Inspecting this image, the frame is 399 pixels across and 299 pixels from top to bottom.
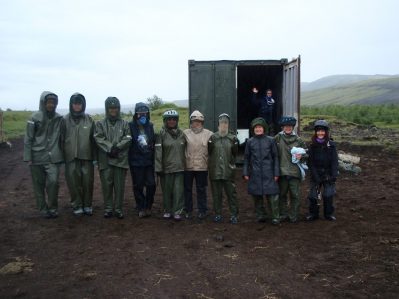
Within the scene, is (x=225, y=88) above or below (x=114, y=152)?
above

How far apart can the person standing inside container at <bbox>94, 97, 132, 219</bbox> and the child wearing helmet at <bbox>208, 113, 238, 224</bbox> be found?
1.31m

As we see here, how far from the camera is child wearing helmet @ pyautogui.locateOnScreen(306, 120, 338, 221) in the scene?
6.82 meters

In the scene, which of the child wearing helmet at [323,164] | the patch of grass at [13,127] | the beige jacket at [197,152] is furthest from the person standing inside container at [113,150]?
the patch of grass at [13,127]

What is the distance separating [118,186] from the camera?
23.6ft

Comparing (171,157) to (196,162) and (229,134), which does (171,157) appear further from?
(229,134)

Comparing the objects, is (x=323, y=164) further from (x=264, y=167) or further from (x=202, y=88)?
(x=202, y=88)

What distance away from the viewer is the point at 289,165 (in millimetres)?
6840

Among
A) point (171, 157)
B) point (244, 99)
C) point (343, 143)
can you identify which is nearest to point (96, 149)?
point (171, 157)

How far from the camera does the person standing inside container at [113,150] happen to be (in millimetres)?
6992

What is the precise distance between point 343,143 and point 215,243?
12684 millimetres

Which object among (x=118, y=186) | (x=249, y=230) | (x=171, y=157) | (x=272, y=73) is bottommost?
(x=249, y=230)

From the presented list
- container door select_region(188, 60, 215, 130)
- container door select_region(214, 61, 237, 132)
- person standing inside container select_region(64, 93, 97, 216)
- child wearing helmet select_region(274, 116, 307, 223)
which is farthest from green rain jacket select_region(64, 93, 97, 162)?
container door select_region(214, 61, 237, 132)

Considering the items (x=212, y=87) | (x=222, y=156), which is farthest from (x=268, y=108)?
(x=222, y=156)

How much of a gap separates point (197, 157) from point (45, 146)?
2374mm
